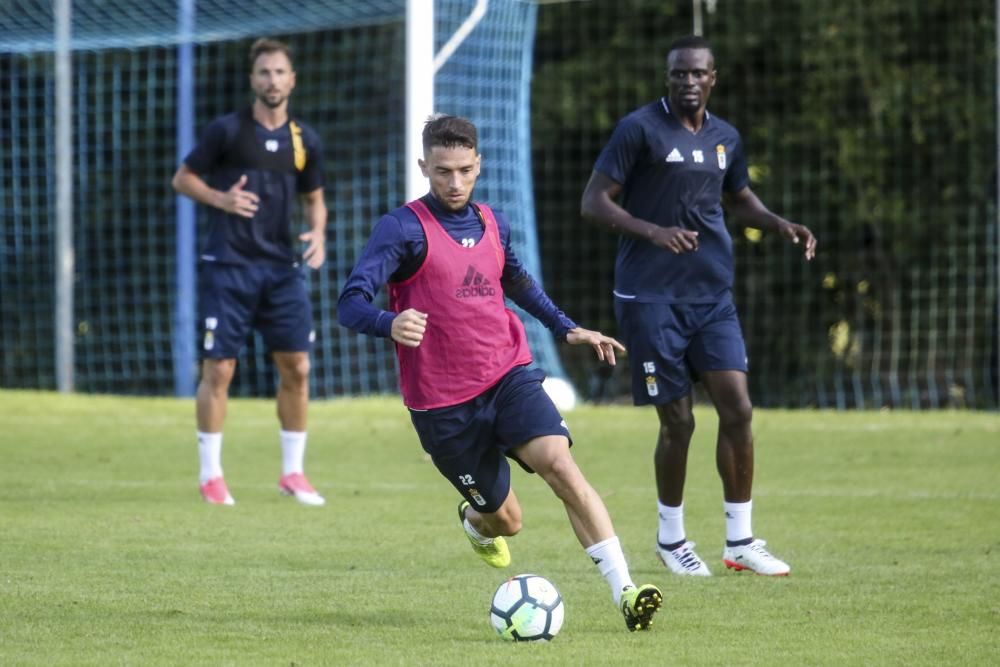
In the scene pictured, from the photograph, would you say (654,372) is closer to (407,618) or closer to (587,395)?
(407,618)

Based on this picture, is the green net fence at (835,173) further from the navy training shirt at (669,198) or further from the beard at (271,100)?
the navy training shirt at (669,198)

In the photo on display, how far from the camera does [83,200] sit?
2117 cm

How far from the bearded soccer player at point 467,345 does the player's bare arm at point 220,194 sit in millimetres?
3513

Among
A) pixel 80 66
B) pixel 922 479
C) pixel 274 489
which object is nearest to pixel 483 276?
pixel 274 489

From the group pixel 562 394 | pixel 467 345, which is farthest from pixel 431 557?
pixel 562 394

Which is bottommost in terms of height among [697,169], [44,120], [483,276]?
[483,276]

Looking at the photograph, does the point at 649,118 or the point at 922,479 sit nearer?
the point at 649,118

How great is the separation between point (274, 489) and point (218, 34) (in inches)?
327

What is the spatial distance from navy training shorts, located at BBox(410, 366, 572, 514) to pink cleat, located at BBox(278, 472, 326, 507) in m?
3.44

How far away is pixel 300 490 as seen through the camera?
9.73 meters

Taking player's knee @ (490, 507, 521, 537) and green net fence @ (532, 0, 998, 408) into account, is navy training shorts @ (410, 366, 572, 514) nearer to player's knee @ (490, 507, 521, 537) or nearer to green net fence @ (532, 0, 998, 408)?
player's knee @ (490, 507, 521, 537)

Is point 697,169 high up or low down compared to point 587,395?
up

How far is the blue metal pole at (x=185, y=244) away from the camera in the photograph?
18141mm

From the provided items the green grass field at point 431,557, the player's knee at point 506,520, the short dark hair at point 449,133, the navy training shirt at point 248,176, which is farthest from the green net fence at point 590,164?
the short dark hair at point 449,133
